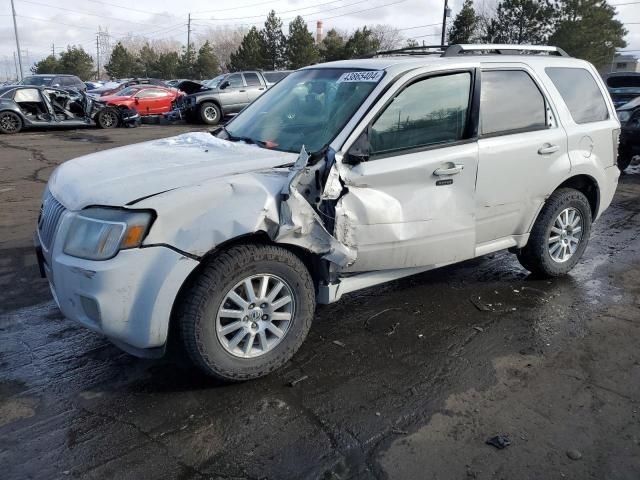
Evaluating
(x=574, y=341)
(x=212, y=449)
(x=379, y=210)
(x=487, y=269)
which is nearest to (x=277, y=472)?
(x=212, y=449)

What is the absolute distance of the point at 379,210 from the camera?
354cm

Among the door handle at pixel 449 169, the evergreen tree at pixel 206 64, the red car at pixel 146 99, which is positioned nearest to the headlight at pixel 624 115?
the door handle at pixel 449 169

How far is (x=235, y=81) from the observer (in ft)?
65.2

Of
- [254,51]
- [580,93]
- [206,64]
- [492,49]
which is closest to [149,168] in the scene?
[492,49]

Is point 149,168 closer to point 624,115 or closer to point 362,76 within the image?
point 362,76

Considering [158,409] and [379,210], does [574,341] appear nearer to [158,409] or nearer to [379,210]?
[379,210]

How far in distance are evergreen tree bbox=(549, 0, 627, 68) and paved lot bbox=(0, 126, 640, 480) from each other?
133 feet

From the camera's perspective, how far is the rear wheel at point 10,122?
1636 cm

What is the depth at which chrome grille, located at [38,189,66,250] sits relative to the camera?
3.19m

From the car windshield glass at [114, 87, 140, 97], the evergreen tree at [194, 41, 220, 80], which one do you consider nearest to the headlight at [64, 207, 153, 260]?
the car windshield glass at [114, 87, 140, 97]

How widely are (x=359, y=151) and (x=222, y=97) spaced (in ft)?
56.6

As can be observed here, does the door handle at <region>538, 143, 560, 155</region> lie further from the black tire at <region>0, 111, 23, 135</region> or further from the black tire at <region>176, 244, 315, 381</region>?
the black tire at <region>0, 111, 23, 135</region>

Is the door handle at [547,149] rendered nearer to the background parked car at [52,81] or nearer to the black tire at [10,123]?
the black tire at [10,123]

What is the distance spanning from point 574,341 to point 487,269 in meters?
1.47
